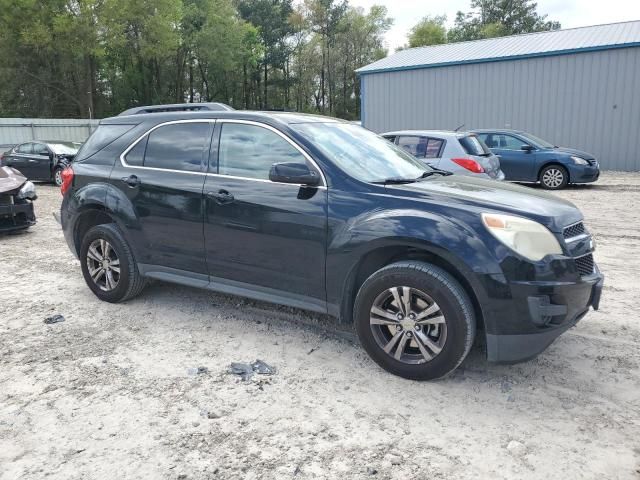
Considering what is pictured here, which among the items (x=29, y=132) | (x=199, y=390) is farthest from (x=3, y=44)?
(x=199, y=390)

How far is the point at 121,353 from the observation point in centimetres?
394

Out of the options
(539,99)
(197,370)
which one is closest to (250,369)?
(197,370)

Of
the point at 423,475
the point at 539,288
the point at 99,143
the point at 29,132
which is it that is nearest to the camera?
the point at 423,475

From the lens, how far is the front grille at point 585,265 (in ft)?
10.7

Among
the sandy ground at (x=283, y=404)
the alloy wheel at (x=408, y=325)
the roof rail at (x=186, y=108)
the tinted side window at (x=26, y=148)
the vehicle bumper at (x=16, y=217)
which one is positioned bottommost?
the sandy ground at (x=283, y=404)

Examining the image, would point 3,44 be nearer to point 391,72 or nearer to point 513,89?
point 391,72

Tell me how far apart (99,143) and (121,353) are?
2.25m

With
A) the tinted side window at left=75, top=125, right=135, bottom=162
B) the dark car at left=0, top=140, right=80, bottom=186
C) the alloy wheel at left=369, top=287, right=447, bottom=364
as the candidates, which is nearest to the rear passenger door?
the tinted side window at left=75, top=125, right=135, bottom=162

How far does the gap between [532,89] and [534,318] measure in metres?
18.2

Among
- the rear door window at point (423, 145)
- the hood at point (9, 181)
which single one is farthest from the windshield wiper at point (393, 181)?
the hood at point (9, 181)

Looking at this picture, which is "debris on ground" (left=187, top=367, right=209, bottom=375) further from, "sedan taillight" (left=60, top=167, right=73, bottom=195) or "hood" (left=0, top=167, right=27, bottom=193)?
"hood" (left=0, top=167, right=27, bottom=193)

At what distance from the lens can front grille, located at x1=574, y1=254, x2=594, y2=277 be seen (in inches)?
129

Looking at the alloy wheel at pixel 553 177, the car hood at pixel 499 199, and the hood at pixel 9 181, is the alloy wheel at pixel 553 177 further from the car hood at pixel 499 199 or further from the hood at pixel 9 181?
the hood at pixel 9 181

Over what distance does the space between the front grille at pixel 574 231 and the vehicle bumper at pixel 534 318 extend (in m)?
0.31
